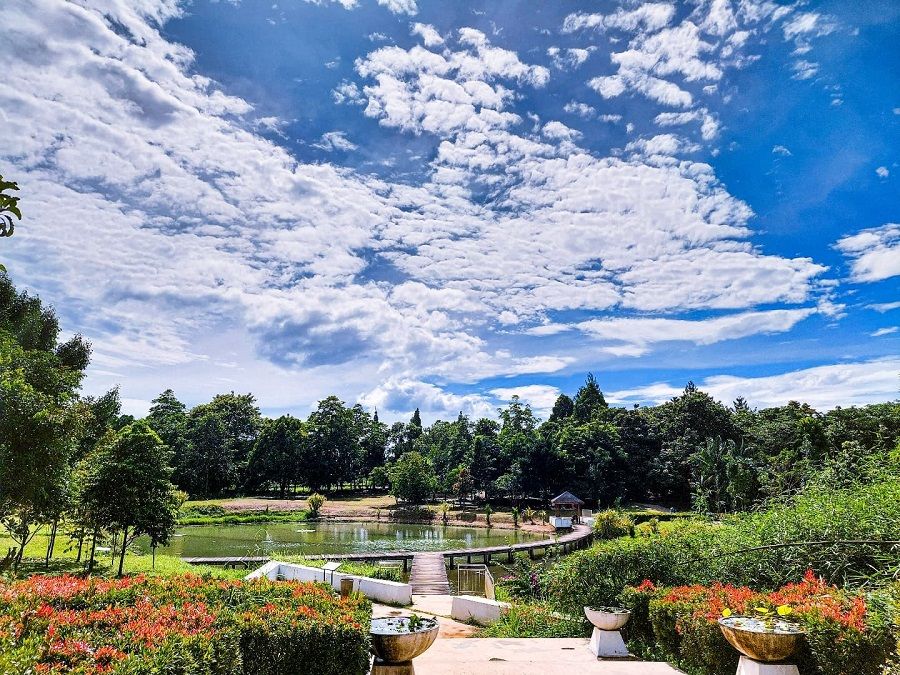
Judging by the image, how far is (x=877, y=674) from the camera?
14.5 ft

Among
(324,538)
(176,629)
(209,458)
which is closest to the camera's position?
(176,629)

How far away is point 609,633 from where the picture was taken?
23.7ft

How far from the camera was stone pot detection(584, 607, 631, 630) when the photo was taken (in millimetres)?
7059

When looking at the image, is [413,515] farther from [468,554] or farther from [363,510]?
[468,554]

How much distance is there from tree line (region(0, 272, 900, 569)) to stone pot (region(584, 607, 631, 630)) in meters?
5.58

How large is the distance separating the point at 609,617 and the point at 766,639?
267cm

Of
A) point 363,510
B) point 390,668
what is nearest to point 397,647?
point 390,668

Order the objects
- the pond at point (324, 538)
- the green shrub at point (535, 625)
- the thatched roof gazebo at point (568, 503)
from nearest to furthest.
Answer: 1. the green shrub at point (535, 625)
2. the pond at point (324, 538)
3. the thatched roof gazebo at point (568, 503)

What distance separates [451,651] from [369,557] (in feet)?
49.7

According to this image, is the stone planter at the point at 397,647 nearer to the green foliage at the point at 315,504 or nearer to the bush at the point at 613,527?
the bush at the point at 613,527

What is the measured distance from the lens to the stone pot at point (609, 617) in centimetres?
706

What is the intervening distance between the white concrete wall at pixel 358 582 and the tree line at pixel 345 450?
3.28 m

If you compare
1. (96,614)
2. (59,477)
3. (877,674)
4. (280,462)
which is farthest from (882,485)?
(280,462)

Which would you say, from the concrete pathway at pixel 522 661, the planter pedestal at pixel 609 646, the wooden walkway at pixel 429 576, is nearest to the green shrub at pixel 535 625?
the concrete pathway at pixel 522 661
